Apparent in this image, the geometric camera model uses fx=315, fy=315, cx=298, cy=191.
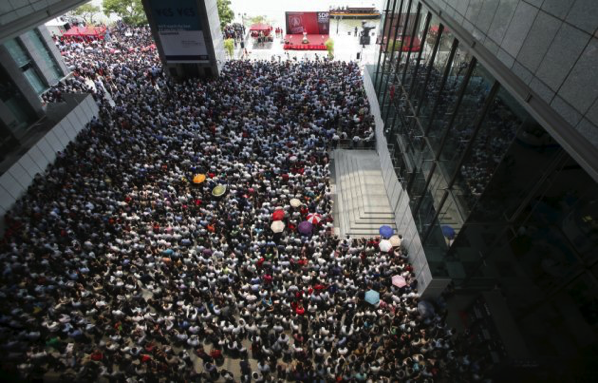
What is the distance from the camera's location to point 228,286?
1534 cm

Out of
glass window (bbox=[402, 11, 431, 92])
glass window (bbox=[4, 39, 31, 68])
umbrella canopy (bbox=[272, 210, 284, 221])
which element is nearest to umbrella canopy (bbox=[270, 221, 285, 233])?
umbrella canopy (bbox=[272, 210, 284, 221])

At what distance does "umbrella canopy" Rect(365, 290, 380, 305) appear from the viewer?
1423 centimetres

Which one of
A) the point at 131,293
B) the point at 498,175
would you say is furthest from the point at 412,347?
the point at 131,293

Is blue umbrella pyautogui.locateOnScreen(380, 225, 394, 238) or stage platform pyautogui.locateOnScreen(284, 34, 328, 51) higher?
stage platform pyautogui.locateOnScreen(284, 34, 328, 51)

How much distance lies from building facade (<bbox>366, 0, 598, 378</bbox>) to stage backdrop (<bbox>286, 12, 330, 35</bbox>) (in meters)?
29.4

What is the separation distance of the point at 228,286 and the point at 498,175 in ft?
40.3

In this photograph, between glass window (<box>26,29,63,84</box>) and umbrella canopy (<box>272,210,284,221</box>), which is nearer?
umbrella canopy (<box>272,210,284,221</box>)

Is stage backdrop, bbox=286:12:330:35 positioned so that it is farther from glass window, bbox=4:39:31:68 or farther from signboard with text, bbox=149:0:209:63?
glass window, bbox=4:39:31:68

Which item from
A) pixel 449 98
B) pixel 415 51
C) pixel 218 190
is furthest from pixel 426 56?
pixel 218 190

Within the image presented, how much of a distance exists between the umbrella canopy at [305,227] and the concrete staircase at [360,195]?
Answer: 8.90 ft

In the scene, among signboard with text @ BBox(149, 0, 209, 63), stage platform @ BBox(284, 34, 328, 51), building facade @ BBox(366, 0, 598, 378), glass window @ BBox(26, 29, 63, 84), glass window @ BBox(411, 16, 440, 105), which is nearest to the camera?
building facade @ BBox(366, 0, 598, 378)

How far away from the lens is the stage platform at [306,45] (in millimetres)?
41531

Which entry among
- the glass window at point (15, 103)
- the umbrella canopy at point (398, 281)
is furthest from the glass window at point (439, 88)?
the glass window at point (15, 103)

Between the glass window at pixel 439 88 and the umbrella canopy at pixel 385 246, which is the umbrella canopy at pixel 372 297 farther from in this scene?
the glass window at pixel 439 88
